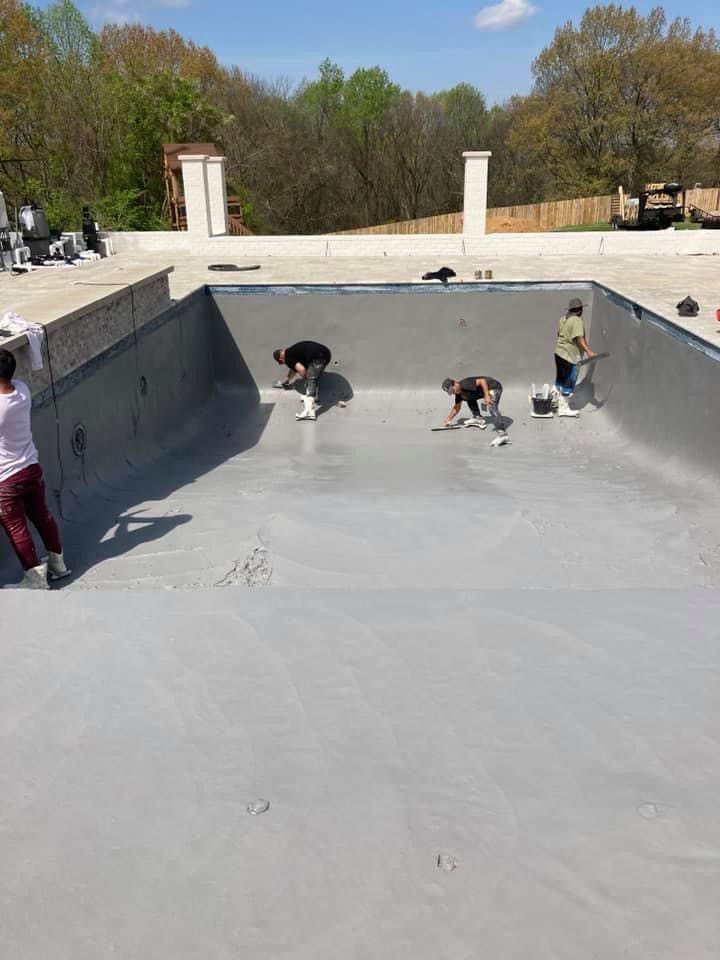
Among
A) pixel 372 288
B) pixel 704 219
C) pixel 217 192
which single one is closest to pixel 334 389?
pixel 372 288

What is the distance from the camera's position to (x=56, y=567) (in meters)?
6.00

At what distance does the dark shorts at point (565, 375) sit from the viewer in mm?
12414

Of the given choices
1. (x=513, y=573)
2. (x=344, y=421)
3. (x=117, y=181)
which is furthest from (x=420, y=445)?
(x=117, y=181)

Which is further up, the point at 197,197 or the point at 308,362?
the point at 197,197

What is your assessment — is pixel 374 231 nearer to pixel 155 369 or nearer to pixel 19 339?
pixel 155 369

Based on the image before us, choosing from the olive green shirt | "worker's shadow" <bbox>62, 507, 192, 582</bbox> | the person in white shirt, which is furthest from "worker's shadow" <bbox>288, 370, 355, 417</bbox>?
the person in white shirt

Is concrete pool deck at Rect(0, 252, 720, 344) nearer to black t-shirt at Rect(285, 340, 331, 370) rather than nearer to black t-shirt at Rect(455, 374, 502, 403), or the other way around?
black t-shirt at Rect(285, 340, 331, 370)

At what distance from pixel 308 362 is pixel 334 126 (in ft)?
134

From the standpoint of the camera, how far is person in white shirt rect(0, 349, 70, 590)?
5.22 meters

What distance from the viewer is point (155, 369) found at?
11.0m

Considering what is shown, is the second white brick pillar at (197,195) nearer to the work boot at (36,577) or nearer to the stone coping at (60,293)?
the stone coping at (60,293)

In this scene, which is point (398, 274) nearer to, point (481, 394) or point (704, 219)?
point (481, 394)

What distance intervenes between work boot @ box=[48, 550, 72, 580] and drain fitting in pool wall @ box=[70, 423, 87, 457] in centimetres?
230

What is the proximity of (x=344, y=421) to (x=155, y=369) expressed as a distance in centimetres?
342
